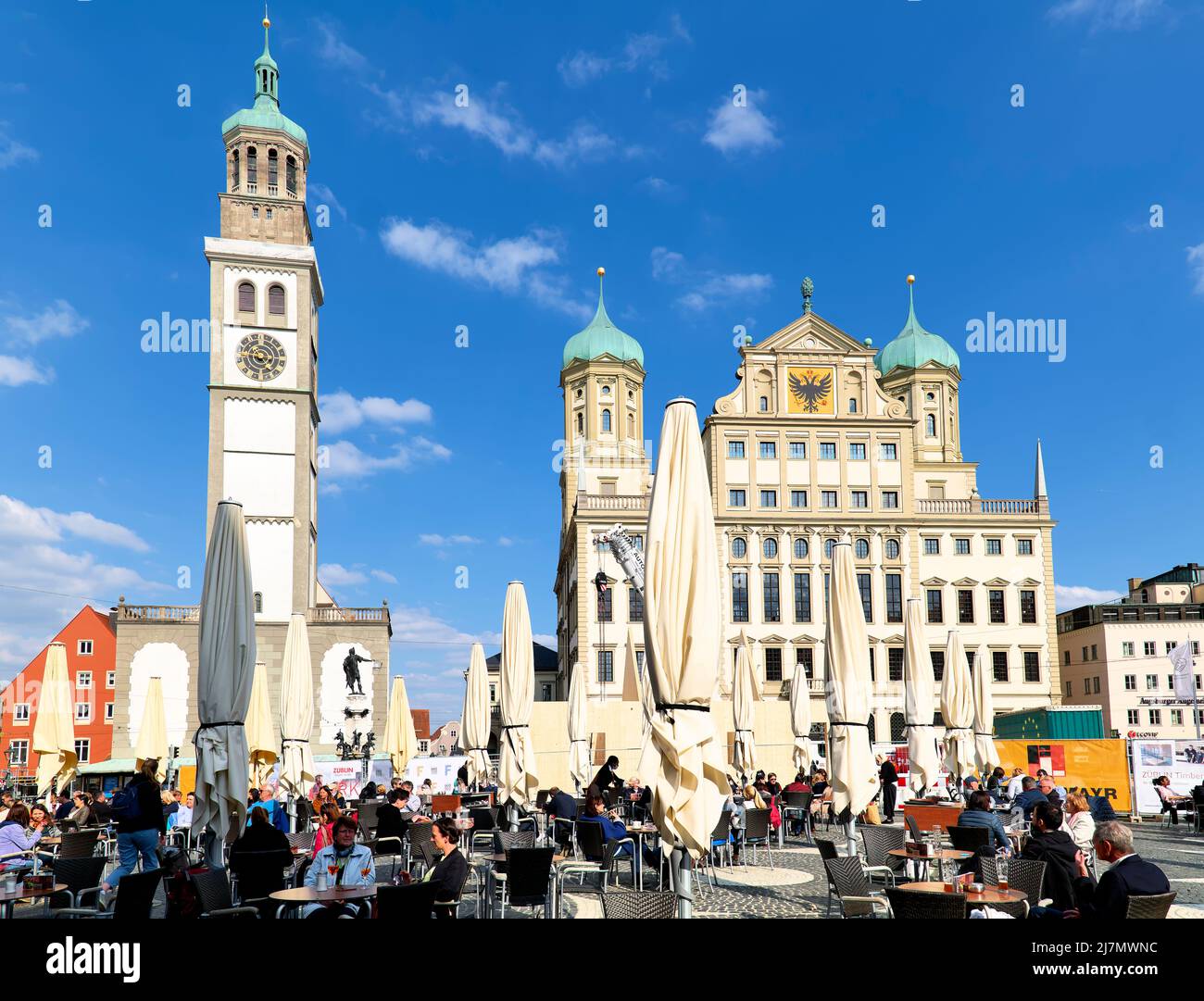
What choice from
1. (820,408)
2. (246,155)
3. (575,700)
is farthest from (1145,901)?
(246,155)

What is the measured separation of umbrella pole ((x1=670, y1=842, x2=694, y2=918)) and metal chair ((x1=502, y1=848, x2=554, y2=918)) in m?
1.51

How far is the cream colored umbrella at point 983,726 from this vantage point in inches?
869

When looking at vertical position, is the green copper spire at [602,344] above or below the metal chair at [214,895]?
above

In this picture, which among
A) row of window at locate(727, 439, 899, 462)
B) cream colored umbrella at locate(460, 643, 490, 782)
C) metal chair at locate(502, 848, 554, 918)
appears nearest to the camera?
metal chair at locate(502, 848, 554, 918)

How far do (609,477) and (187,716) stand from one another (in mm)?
27053

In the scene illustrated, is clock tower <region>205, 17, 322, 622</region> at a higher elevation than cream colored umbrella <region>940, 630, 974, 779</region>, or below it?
higher

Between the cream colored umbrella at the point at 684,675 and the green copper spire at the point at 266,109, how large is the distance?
166ft

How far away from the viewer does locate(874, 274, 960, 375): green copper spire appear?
6769cm

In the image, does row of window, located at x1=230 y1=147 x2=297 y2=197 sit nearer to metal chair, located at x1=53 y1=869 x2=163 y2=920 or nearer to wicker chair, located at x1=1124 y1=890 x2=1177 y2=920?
metal chair, located at x1=53 y1=869 x2=163 y2=920

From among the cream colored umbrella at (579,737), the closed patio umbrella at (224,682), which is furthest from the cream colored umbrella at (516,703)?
the cream colored umbrella at (579,737)

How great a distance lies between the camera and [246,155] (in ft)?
171

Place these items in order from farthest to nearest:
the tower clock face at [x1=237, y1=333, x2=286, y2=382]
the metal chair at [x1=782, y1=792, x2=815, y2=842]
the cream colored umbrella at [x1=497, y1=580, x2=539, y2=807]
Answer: the tower clock face at [x1=237, y1=333, x2=286, y2=382], the metal chair at [x1=782, y1=792, x2=815, y2=842], the cream colored umbrella at [x1=497, y1=580, x2=539, y2=807]

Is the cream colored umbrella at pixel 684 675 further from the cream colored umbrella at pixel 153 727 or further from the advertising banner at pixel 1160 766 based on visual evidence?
the advertising banner at pixel 1160 766

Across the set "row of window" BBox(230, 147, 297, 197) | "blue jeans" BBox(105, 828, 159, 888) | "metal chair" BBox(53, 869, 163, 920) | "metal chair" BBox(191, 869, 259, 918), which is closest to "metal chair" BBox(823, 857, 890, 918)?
"metal chair" BBox(191, 869, 259, 918)
